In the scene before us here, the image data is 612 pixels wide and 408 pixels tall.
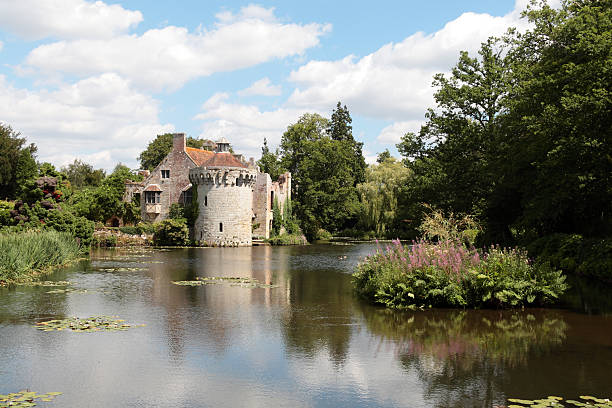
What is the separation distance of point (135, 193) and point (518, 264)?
144 feet

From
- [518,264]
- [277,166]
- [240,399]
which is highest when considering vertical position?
[277,166]

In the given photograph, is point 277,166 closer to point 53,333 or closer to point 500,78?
point 500,78

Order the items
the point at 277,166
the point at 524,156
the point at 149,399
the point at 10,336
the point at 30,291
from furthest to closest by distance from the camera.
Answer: the point at 277,166
the point at 524,156
the point at 30,291
the point at 10,336
the point at 149,399

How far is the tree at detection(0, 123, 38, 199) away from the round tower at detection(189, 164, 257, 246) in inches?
870

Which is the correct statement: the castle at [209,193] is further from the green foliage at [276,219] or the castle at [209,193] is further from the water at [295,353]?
the water at [295,353]

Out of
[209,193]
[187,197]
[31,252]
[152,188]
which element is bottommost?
[31,252]

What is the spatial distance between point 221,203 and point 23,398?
1571 inches

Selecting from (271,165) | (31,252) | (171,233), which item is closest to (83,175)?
(271,165)

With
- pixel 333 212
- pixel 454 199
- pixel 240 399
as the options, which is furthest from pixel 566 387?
pixel 333 212

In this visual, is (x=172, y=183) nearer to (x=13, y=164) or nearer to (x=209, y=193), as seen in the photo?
(x=209, y=193)

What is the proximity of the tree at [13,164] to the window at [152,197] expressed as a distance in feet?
50.0

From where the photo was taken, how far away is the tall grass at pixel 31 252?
60.9ft

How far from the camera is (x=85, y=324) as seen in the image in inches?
469

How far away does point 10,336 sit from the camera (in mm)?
10805
